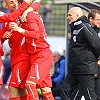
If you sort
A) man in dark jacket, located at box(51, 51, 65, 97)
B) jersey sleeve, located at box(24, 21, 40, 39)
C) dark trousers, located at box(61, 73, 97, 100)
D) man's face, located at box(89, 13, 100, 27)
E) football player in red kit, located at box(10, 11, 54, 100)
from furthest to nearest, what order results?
1. man in dark jacket, located at box(51, 51, 65, 97)
2. man's face, located at box(89, 13, 100, 27)
3. dark trousers, located at box(61, 73, 97, 100)
4. football player in red kit, located at box(10, 11, 54, 100)
5. jersey sleeve, located at box(24, 21, 40, 39)

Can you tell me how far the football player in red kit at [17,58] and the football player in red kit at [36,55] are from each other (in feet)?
0.60

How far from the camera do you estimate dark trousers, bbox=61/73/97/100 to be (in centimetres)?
914

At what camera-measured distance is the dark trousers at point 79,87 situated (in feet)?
30.0

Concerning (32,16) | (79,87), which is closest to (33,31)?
(32,16)

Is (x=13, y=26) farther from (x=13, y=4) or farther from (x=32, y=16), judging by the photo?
(x=13, y=4)

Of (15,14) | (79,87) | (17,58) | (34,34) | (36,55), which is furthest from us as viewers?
(79,87)

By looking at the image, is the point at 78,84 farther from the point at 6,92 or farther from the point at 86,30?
the point at 6,92

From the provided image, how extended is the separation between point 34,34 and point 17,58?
2.42ft

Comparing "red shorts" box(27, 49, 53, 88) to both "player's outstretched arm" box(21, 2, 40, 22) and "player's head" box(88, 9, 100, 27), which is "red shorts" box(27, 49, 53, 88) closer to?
"player's outstretched arm" box(21, 2, 40, 22)

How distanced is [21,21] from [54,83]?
4437mm

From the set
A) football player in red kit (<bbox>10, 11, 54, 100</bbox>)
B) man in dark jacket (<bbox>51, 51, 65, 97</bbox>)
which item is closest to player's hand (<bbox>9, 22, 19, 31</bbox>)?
football player in red kit (<bbox>10, 11, 54, 100</bbox>)

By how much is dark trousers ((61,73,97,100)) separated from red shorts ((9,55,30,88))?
0.98m

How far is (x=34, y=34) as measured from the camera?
27.9ft

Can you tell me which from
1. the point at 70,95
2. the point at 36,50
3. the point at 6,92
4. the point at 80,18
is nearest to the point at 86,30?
the point at 80,18
